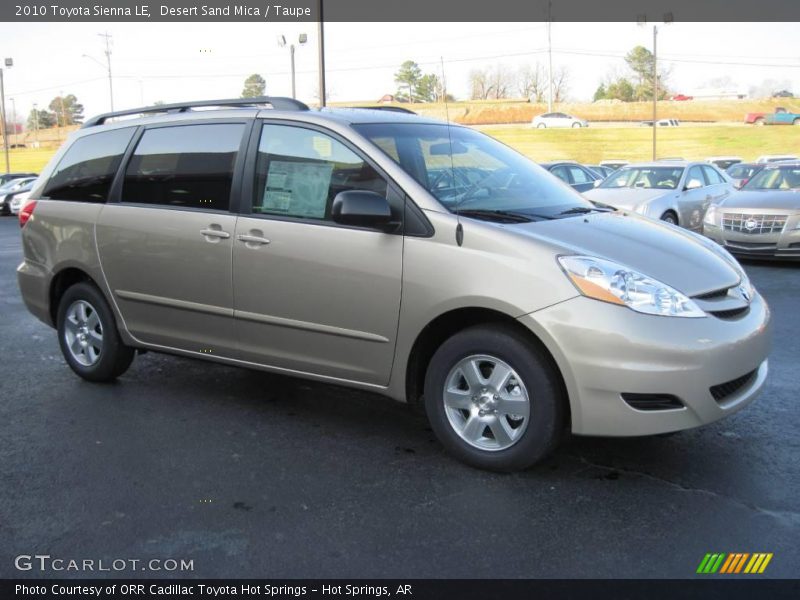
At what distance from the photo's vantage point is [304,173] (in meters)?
4.50

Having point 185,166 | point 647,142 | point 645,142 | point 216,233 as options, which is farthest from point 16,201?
point 647,142

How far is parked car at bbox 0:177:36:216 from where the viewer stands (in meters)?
29.2

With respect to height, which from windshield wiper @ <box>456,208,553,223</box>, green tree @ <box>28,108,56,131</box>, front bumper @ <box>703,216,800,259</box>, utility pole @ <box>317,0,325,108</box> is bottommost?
front bumper @ <box>703,216,800,259</box>

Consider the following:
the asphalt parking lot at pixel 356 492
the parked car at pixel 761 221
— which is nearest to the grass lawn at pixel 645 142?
the parked car at pixel 761 221

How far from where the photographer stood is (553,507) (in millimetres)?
3512

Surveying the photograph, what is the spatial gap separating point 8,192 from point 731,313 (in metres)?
30.1

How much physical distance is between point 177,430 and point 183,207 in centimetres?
135

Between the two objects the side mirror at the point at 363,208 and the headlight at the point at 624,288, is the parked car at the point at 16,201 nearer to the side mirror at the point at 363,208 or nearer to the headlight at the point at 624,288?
Answer: the side mirror at the point at 363,208

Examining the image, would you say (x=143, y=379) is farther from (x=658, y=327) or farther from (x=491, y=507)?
(x=658, y=327)

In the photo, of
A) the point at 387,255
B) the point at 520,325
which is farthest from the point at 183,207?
the point at 520,325

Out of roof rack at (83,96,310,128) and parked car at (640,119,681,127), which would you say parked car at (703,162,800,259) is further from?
parked car at (640,119,681,127)

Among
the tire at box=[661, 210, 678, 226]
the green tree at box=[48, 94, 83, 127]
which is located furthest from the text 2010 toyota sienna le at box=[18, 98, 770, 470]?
the green tree at box=[48, 94, 83, 127]

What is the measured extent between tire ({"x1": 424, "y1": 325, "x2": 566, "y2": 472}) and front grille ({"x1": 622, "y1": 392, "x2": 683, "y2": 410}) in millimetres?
317

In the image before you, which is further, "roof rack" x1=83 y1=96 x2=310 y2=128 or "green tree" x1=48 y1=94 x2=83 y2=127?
"green tree" x1=48 y1=94 x2=83 y2=127
